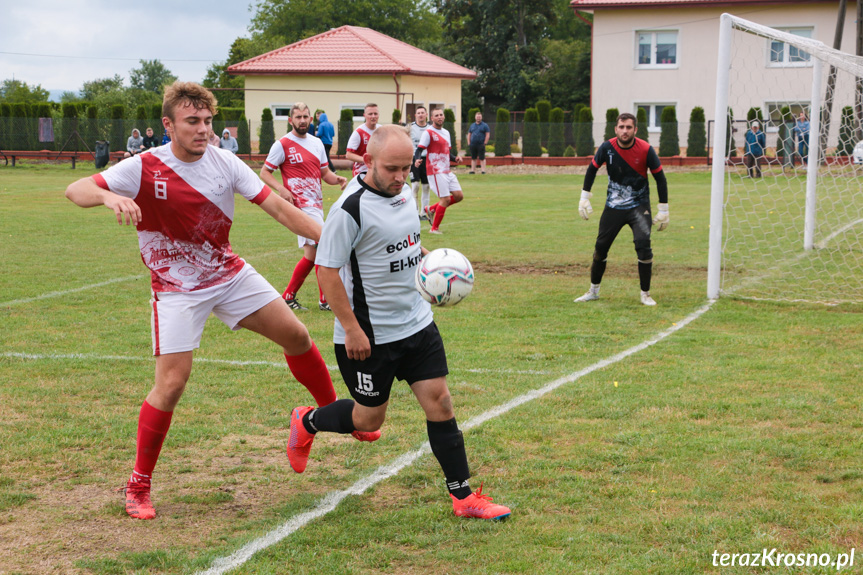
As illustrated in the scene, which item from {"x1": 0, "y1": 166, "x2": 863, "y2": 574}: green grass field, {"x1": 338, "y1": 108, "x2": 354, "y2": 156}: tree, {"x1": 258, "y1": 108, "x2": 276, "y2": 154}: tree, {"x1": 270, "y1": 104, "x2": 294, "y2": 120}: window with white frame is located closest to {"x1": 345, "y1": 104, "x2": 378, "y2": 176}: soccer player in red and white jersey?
{"x1": 0, "y1": 166, "x2": 863, "y2": 574}: green grass field

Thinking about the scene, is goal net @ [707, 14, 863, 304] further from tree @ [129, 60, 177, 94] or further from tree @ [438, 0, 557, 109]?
Result: tree @ [129, 60, 177, 94]

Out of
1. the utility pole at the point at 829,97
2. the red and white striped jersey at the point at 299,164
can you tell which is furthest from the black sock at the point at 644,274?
the utility pole at the point at 829,97

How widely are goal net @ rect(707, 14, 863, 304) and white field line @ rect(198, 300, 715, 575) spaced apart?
3793 mm

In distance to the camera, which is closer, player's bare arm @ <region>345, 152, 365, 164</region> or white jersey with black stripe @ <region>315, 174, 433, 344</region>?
white jersey with black stripe @ <region>315, 174, 433, 344</region>

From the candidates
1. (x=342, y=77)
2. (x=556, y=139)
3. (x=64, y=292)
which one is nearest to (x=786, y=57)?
(x=556, y=139)

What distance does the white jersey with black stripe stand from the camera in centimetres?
412

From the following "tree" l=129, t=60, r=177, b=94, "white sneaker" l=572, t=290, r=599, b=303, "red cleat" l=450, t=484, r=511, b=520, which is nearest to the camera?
"red cleat" l=450, t=484, r=511, b=520

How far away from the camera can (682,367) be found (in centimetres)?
706

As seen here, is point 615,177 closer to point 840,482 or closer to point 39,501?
point 840,482

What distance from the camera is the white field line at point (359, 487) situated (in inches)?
152

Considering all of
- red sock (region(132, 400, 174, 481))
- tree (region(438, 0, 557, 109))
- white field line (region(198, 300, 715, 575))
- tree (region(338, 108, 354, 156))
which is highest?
tree (region(438, 0, 557, 109))

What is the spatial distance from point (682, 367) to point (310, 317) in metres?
3.77

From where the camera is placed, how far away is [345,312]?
163 inches

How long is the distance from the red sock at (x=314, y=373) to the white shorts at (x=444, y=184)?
35.7ft
